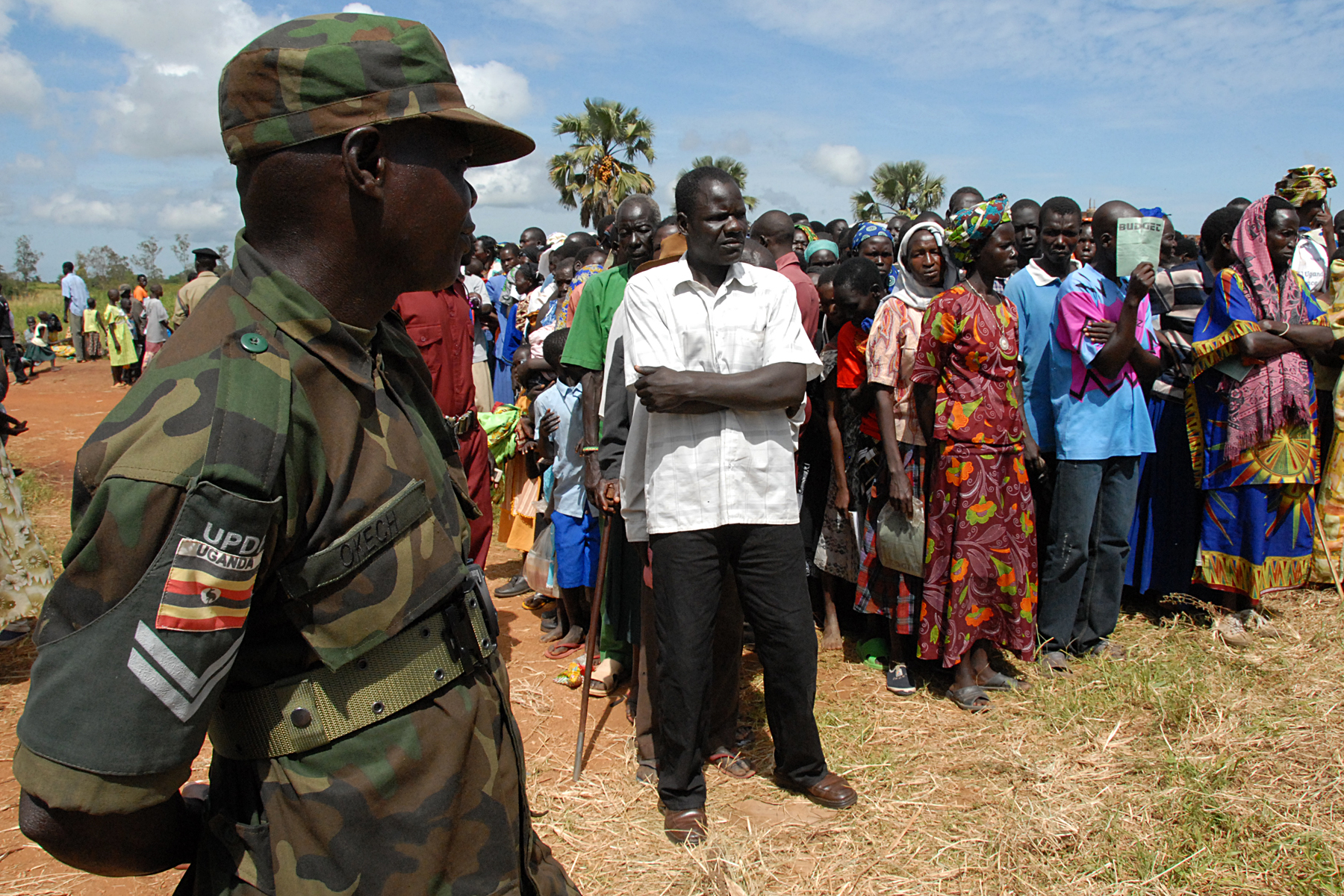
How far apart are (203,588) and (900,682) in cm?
375

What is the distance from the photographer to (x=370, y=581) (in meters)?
1.09

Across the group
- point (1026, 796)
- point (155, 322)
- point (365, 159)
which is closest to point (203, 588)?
point (365, 159)

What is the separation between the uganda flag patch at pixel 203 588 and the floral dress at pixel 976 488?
3.35m

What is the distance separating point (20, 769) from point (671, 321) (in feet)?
7.36

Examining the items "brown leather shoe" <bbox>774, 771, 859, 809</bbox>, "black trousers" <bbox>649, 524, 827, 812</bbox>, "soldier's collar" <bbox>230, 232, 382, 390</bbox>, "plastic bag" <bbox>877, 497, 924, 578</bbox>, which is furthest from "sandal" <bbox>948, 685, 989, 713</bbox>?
"soldier's collar" <bbox>230, 232, 382, 390</bbox>

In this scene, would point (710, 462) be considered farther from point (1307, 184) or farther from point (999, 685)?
point (1307, 184)

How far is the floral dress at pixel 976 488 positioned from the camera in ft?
12.4

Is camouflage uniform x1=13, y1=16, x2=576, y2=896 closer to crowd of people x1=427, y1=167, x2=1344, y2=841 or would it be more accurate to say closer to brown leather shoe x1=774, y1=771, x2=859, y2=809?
crowd of people x1=427, y1=167, x2=1344, y2=841

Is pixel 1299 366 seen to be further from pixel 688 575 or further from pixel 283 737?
pixel 283 737

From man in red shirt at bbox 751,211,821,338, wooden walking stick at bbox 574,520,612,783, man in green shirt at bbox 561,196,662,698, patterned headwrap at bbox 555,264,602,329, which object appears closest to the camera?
wooden walking stick at bbox 574,520,612,783

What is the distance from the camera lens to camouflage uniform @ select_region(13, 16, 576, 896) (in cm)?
90

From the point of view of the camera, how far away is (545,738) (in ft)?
12.6

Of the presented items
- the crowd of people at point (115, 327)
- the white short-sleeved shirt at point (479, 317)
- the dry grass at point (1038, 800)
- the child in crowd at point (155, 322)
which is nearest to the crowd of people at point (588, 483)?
the dry grass at point (1038, 800)

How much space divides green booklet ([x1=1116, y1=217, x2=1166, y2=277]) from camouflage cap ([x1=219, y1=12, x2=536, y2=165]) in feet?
12.5
